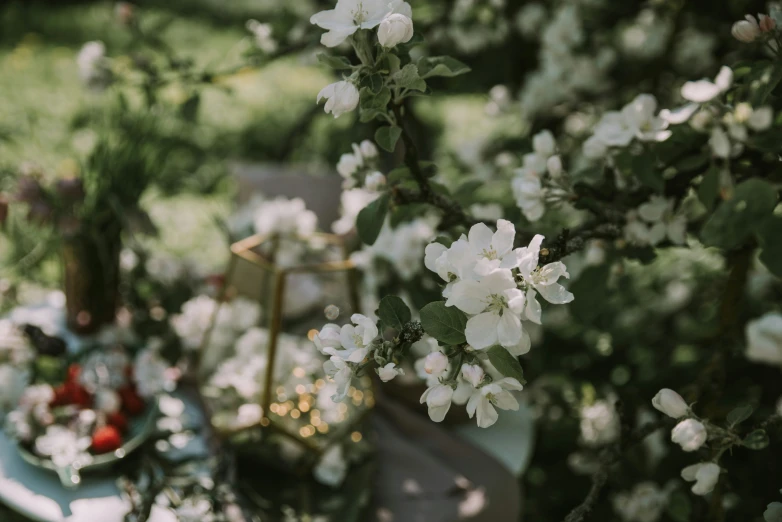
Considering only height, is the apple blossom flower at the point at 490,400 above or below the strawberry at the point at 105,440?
above

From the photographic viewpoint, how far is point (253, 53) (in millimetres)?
1288

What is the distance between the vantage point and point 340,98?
27.4 inches

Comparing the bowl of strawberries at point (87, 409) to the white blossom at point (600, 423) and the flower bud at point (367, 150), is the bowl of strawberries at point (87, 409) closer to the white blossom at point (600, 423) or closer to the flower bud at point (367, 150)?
the flower bud at point (367, 150)

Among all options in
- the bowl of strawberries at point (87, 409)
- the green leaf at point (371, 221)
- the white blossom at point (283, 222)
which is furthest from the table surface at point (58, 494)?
the green leaf at point (371, 221)

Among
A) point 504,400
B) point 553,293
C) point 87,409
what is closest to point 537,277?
point 553,293

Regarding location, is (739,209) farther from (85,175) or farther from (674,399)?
(85,175)

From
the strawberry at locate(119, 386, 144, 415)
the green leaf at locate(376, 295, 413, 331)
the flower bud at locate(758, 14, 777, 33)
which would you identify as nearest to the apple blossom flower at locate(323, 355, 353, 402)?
the green leaf at locate(376, 295, 413, 331)

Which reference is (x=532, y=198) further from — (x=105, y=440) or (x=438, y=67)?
(x=105, y=440)

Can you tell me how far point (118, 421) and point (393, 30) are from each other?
0.93m

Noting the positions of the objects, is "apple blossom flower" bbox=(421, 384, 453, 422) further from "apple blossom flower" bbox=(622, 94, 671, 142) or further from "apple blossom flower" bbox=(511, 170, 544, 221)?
"apple blossom flower" bbox=(622, 94, 671, 142)

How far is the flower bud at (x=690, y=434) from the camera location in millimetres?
742

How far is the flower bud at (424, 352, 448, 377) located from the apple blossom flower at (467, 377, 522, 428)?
5 cm

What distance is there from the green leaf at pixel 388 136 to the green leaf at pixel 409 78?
7 cm

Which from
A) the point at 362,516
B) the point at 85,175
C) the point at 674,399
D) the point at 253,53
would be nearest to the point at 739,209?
the point at 674,399
